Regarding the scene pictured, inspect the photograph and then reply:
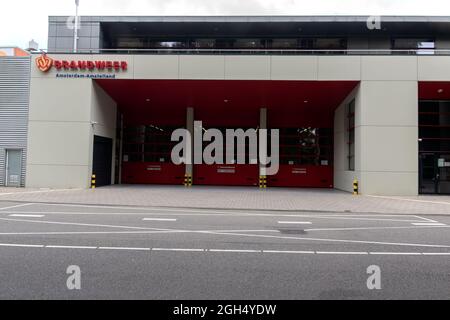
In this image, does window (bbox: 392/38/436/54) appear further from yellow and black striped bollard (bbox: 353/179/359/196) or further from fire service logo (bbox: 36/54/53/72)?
fire service logo (bbox: 36/54/53/72)

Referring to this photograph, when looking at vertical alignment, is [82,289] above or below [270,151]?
below

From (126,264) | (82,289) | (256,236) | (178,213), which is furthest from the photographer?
(178,213)

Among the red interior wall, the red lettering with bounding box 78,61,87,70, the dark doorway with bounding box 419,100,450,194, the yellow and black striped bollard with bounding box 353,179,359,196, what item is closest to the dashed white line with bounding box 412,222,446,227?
the yellow and black striped bollard with bounding box 353,179,359,196

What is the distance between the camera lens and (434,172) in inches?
796

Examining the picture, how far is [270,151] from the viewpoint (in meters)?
26.8

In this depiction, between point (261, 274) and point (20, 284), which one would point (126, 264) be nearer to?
point (20, 284)

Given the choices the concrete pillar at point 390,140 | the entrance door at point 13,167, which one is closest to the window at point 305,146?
the concrete pillar at point 390,140

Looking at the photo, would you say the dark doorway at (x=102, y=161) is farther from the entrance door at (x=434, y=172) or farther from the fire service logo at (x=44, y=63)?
the entrance door at (x=434, y=172)

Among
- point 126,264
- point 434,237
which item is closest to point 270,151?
point 434,237

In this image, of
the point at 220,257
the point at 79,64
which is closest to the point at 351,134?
the point at 79,64

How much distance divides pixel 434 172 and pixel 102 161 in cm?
1891

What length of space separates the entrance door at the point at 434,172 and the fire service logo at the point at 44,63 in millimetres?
20554

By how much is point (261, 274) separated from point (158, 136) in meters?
22.9

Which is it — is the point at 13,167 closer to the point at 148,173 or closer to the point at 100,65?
the point at 100,65
